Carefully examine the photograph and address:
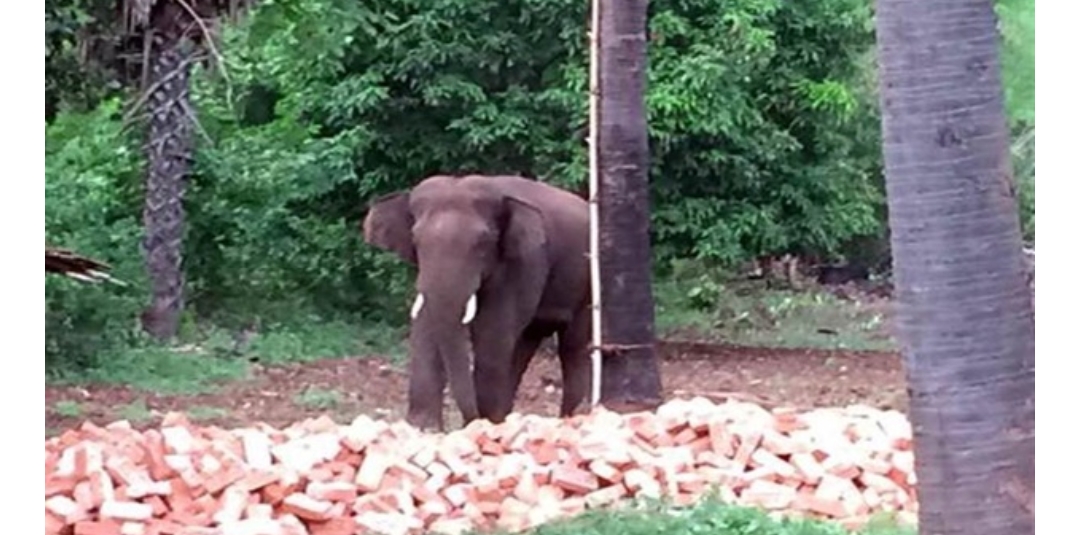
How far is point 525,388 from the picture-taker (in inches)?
369

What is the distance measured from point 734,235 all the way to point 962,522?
585 cm

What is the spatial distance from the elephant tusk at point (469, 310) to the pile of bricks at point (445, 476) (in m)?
1.24

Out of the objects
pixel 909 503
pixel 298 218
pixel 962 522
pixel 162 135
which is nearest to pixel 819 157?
pixel 298 218

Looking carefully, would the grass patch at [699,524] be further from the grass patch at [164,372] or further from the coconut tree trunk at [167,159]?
the coconut tree trunk at [167,159]

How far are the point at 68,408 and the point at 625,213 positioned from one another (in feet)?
9.76

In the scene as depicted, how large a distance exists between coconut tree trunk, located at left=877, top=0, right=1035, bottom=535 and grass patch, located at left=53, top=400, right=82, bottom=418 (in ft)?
18.8

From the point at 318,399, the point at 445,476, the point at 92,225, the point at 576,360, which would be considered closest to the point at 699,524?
the point at 445,476

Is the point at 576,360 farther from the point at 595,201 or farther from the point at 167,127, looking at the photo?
the point at 167,127

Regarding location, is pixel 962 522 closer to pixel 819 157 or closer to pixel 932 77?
pixel 932 77

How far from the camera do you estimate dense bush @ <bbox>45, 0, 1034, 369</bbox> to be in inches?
372

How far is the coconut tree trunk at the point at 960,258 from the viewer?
374 cm

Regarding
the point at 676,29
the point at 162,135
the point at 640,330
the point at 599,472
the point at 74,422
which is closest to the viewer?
the point at 599,472

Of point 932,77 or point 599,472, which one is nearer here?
point 932,77

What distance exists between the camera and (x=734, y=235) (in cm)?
969
